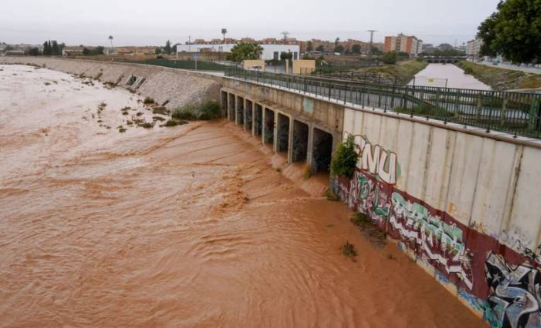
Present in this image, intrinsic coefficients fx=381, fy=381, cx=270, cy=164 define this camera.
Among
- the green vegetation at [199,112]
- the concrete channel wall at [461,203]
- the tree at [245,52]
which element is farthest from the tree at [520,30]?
the tree at [245,52]

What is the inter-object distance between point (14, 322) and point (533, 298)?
15596 millimetres

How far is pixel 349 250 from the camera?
1605 cm

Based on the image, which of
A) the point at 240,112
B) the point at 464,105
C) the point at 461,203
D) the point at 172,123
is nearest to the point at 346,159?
the point at 464,105

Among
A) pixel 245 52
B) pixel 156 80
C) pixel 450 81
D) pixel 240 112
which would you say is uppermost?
pixel 245 52

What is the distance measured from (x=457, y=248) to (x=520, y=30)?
15268mm

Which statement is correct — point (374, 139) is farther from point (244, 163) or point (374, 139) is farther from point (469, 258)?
point (244, 163)

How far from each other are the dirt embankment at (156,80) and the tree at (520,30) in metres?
32.1

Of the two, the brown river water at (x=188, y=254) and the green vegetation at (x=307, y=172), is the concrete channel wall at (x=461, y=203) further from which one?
the green vegetation at (x=307, y=172)

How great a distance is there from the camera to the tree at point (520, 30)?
794 inches

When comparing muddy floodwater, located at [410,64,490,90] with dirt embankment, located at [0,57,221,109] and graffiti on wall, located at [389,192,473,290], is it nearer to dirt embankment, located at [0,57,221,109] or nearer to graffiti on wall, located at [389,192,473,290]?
graffiti on wall, located at [389,192,473,290]

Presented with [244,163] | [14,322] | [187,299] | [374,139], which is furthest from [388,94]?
[14,322]

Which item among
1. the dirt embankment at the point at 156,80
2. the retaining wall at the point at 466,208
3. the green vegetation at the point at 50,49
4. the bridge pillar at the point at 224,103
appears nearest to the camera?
the retaining wall at the point at 466,208

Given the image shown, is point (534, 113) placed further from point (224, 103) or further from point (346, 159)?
point (224, 103)

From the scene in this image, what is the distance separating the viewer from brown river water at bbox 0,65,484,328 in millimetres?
12820
